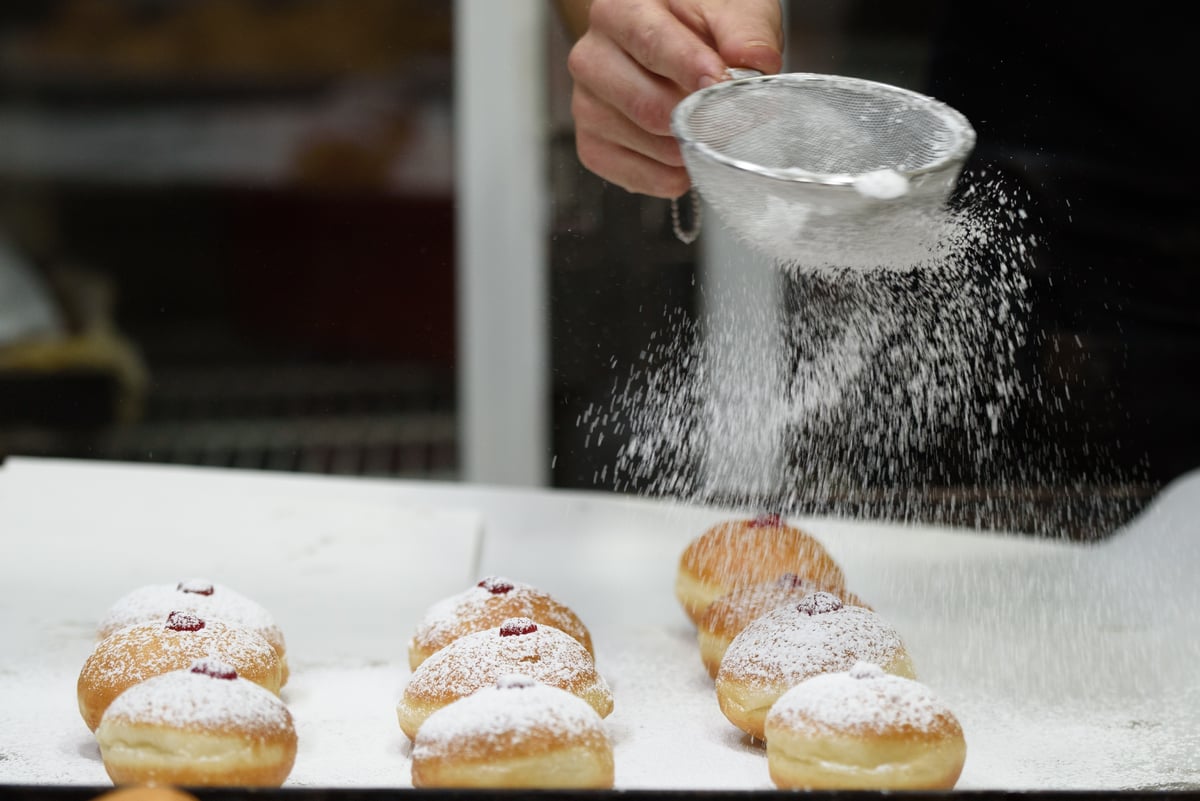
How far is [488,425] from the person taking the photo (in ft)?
7.83

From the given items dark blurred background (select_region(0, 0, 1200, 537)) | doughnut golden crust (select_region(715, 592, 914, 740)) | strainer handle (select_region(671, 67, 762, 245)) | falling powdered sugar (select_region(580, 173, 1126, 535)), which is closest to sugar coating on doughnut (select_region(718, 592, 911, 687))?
doughnut golden crust (select_region(715, 592, 914, 740))

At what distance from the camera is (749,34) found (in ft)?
4.13

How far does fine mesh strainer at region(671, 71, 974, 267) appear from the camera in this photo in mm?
1109

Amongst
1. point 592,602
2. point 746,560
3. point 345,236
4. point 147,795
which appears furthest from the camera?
point 345,236

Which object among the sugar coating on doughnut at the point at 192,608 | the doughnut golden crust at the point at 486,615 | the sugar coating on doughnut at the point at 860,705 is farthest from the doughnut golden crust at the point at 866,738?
the sugar coating on doughnut at the point at 192,608

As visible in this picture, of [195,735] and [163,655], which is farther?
[163,655]

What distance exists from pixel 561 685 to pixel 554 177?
2.35 ft

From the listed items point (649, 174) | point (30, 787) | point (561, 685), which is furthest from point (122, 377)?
point (30, 787)

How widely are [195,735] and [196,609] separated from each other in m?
0.29

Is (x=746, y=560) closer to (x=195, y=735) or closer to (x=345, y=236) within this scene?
(x=195, y=735)

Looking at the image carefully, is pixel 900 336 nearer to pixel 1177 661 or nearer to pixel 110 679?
pixel 1177 661

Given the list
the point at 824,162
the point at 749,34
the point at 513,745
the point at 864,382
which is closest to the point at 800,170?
the point at 824,162

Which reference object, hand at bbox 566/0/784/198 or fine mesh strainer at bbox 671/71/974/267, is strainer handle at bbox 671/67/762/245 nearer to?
hand at bbox 566/0/784/198

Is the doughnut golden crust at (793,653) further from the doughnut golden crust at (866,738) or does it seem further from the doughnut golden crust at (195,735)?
the doughnut golden crust at (195,735)
